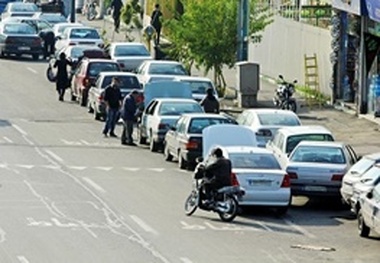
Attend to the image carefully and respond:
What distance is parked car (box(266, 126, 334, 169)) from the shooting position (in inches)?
1316

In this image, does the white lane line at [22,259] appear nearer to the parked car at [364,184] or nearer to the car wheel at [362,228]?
the car wheel at [362,228]

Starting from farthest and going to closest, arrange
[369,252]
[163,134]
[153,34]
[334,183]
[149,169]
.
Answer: [153,34], [163,134], [149,169], [334,183], [369,252]

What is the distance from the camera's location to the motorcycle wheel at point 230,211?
94.5 feet

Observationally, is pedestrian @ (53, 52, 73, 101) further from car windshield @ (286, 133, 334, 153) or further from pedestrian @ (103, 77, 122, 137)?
car windshield @ (286, 133, 334, 153)

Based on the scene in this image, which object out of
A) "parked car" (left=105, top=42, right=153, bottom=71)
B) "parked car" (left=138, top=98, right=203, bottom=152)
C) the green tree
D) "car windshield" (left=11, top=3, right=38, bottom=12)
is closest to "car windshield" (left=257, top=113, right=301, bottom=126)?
"parked car" (left=138, top=98, right=203, bottom=152)

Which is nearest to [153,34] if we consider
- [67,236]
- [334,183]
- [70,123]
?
[70,123]

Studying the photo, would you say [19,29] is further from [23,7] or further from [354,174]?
[354,174]

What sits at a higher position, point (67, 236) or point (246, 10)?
point (246, 10)

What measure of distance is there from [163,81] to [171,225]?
57.4 feet

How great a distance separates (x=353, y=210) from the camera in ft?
96.1

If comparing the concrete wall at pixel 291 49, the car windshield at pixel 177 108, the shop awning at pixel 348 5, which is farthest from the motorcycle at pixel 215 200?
the concrete wall at pixel 291 49

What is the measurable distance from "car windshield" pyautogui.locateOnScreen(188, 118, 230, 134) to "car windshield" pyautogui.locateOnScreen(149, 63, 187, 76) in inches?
535

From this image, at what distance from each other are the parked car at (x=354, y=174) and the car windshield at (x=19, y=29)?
3390 cm

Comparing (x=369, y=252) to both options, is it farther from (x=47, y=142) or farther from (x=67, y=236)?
(x=47, y=142)
